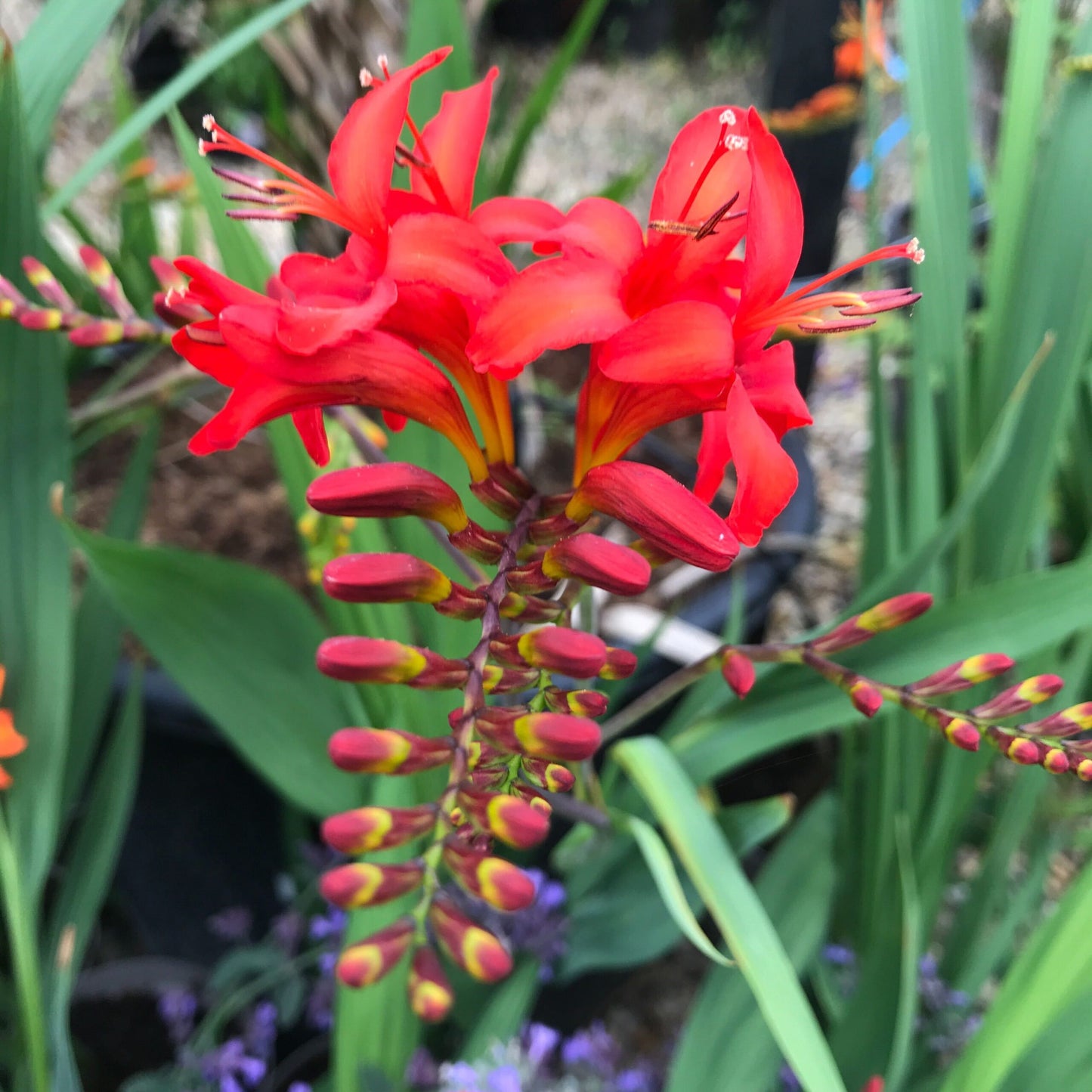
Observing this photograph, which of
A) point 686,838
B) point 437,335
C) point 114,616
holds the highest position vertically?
point 437,335

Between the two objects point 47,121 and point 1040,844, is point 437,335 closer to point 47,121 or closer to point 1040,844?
point 47,121

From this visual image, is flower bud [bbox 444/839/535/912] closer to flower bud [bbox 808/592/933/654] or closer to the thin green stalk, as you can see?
flower bud [bbox 808/592/933/654]

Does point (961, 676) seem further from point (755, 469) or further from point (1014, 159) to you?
point (1014, 159)

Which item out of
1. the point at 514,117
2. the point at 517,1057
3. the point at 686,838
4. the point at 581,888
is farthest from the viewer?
the point at 514,117

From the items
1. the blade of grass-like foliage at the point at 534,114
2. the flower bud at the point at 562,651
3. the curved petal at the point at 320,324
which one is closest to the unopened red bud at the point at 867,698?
the flower bud at the point at 562,651

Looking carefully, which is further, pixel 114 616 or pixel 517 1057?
pixel 114 616

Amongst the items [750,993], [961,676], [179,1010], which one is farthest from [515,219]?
[179,1010]

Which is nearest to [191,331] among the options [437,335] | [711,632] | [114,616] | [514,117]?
[437,335]

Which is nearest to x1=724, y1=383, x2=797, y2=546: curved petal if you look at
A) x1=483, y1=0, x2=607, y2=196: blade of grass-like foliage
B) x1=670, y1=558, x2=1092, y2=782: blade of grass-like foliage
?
x1=670, y1=558, x2=1092, y2=782: blade of grass-like foliage
